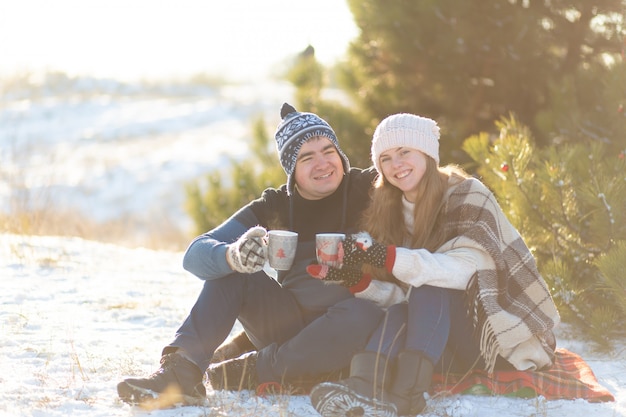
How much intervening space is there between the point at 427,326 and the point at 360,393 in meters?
0.34

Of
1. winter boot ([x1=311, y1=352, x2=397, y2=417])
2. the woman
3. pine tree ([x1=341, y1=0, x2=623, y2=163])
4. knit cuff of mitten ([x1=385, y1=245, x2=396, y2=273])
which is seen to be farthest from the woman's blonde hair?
pine tree ([x1=341, y1=0, x2=623, y2=163])

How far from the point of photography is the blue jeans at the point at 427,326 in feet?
8.87

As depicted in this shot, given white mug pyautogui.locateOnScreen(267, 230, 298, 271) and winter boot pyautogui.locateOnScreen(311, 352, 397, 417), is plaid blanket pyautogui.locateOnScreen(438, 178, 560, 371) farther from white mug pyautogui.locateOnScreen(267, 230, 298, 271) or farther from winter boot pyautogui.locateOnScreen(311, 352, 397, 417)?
white mug pyautogui.locateOnScreen(267, 230, 298, 271)

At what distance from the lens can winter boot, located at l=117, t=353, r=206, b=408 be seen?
271cm

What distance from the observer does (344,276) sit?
2.95m

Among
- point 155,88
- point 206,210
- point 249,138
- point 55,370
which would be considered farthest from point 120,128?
point 55,370

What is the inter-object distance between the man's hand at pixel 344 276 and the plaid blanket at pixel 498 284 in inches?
13.1

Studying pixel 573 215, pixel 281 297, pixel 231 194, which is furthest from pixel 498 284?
pixel 231 194

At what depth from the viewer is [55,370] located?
3.21 metres

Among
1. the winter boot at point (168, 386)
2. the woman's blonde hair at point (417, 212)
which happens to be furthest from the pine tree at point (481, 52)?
the winter boot at point (168, 386)

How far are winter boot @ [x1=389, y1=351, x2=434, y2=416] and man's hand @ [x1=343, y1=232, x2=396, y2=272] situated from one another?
0.34m

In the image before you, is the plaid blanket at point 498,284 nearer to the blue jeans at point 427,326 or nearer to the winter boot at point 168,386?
the blue jeans at point 427,326

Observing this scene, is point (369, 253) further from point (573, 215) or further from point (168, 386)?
point (573, 215)

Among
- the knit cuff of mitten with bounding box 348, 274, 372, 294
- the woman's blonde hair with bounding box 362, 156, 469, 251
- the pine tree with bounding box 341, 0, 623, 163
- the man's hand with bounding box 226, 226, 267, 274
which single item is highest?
the pine tree with bounding box 341, 0, 623, 163
